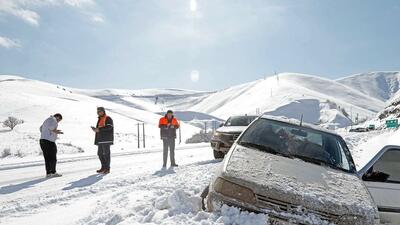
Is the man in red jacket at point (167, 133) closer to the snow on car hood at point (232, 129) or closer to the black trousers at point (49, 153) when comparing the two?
the snow on car hood at point (232, 129)

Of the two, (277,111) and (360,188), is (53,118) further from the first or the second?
(277,111)

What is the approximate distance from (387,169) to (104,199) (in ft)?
16.6

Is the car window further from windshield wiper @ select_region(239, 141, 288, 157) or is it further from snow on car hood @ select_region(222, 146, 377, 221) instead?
windshield wiper @ select_region(239, 141, 288, 157)

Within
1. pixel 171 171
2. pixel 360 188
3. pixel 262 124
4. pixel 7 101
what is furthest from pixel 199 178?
pixel 7 101

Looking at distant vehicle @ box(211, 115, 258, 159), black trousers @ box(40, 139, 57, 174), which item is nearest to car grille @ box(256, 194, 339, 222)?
black trousers @ box(40, 139, 57, 174)

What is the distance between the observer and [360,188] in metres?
4.68

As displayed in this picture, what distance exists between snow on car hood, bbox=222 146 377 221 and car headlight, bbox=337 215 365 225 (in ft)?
0.14

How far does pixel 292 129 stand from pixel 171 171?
18.3 ft

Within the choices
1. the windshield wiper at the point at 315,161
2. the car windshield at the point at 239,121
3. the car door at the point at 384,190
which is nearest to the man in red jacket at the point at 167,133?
the car windshield at the point at 239,121

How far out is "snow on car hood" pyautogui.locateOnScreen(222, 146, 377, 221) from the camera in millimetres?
4086

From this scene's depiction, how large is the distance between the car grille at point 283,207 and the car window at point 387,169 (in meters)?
1.71

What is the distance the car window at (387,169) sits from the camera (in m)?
5.45

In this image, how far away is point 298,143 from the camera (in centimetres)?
578

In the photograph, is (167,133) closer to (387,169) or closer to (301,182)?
(387,169)
